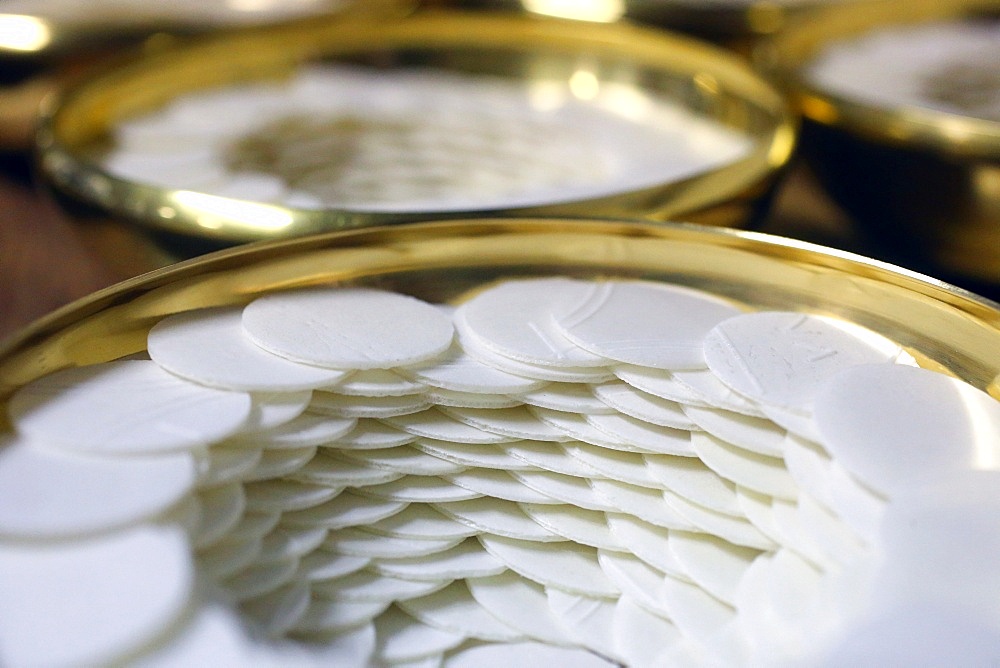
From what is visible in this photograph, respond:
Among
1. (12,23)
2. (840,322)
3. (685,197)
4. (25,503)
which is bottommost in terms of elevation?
(25,503)

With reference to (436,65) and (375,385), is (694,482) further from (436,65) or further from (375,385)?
(436,65)

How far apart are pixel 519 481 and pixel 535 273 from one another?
0.11 meters

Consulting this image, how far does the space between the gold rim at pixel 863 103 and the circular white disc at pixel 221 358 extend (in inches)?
18.4

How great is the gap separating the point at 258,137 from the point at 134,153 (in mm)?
108

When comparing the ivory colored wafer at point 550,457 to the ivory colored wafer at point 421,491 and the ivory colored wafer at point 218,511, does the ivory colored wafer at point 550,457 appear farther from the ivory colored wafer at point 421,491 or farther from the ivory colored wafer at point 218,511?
the ivory colored wafer at point 218,511

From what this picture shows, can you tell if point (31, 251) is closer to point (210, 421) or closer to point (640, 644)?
point (210, 421)

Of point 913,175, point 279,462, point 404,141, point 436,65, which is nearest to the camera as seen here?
point 279,462

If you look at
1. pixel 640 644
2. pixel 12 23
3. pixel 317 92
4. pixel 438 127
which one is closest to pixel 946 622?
pixel 640 644

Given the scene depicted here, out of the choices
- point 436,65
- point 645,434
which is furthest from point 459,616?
point 436,65

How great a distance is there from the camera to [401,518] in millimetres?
469

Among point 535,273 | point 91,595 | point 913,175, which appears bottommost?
point 91,595

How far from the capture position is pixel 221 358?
429mm

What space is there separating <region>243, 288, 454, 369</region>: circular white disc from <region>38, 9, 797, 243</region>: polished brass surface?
63 mm

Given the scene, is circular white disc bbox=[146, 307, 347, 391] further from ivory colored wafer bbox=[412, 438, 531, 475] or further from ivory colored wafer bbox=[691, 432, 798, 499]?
ivory colored wafer bbox=[691, 432, 798, 499]
